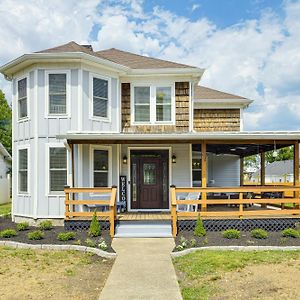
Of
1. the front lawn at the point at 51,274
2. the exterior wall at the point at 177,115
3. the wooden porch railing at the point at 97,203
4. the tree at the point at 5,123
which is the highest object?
the tree at the point at 5,123

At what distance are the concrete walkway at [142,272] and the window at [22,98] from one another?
6.05m

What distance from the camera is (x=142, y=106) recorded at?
556 inches

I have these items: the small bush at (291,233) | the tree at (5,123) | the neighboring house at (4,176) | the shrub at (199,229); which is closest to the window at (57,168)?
the shrub at (199,229)

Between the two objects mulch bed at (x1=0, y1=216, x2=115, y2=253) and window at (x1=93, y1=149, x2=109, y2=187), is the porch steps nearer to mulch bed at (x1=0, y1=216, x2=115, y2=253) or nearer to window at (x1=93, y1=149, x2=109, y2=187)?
mulch bed at (x1=0, y1=216, x2=115, y2=253)

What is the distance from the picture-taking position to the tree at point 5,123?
122 feet

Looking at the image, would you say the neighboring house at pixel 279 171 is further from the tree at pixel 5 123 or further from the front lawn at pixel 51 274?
the front lawn at pixel 51 274

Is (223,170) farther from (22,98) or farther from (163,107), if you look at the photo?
(22,98)

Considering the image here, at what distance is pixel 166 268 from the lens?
7527mm

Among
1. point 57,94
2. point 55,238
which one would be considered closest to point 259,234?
point 55,238

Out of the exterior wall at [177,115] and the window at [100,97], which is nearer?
the window at [100,97]

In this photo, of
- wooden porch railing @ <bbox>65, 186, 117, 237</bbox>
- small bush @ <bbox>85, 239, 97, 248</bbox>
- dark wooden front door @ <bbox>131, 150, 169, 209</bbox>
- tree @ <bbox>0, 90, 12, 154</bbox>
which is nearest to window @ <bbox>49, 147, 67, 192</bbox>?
wooden porch railing @ <bbox>65, 186, 117, 237</bbox>

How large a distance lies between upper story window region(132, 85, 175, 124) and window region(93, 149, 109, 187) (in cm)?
193

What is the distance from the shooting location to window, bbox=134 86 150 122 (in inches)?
555

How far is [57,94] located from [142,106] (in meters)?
3.26
